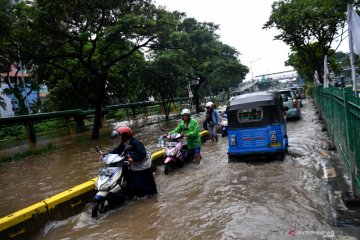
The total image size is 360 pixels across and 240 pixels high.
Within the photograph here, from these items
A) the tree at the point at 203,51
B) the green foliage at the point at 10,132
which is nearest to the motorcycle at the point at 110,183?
the tree at the point at 203,51

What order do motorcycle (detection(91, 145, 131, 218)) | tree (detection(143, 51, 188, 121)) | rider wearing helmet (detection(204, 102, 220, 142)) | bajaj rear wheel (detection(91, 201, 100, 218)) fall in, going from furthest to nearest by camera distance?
1. tree (detection(143, 51, 188, 121))
2. rider wearing helmet (detection(204, 102, 220, 142))
3. bajaj rear wheel (detection(91, 201, 100, 218))
4. motorcycle (detection(91, 145, 131, 218))

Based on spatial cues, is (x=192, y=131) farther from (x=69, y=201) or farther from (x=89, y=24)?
(x=89, y=24)

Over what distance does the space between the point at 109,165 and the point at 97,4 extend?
37.5ft

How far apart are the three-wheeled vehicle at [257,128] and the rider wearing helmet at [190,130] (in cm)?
90

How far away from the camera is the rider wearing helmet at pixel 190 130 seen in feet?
28.8

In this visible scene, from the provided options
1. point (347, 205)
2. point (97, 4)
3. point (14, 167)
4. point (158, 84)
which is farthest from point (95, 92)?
point (347, 205)

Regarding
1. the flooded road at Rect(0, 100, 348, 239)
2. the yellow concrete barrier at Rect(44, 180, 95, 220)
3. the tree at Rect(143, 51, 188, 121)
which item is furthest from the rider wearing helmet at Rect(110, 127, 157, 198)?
the tree at Rect(143, 51, 188, 121)

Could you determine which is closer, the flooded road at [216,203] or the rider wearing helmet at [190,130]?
the flooded road at [216,203]

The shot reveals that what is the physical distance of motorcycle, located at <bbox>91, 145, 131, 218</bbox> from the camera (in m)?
5.57

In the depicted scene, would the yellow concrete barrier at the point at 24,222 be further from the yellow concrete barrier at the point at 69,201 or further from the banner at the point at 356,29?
the banner at the point at 356,29

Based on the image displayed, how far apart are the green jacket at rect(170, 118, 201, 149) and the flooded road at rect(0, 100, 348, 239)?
0.63 metres

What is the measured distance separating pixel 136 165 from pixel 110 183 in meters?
0.80

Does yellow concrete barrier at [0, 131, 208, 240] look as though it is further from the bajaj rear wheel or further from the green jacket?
the green jacket

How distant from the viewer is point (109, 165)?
19.3 ft
